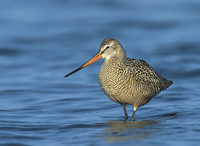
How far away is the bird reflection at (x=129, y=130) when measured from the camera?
6625 mm

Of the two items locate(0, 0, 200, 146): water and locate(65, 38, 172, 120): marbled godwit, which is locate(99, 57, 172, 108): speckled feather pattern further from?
locate(0, 0, 200, 146): water

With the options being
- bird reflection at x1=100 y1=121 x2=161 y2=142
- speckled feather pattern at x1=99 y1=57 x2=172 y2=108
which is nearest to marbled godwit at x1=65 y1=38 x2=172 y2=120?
speckled feather pattern at x1=99 y1=57 x2=172 y2=108

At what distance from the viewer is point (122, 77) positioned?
24.3ft

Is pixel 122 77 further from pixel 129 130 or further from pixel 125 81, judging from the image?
pixel 129 130

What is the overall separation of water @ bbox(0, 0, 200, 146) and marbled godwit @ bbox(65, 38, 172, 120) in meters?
0.39

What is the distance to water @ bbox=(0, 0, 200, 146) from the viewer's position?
6.94 m

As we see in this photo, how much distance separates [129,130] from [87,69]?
17.7 ft

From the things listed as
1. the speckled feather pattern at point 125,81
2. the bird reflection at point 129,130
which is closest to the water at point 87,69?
the bird reflection at point 129,130

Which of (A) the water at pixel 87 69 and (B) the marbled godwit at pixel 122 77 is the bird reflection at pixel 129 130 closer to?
(A) the water at pixel 87 69

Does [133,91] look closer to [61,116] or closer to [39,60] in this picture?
[61,116]

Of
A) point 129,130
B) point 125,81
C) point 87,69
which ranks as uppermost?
point 87,69

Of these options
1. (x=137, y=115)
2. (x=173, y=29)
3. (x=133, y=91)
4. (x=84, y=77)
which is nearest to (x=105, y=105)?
(x=137, y=115)

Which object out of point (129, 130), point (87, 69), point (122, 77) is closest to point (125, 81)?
point (122, 77)

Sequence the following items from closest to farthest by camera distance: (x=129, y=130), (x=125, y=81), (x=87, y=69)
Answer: (x=129, y=130) < (x=125, y=81) < (x=87, y=69)
